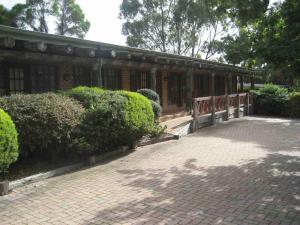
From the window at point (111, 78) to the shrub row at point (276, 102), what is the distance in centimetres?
1021

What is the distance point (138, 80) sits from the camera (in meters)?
17.1

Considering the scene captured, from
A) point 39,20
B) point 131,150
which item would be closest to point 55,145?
point 131,150

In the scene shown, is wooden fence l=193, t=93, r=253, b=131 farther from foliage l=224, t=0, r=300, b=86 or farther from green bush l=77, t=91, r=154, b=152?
foliage l=224, t=0, r=300, b=86

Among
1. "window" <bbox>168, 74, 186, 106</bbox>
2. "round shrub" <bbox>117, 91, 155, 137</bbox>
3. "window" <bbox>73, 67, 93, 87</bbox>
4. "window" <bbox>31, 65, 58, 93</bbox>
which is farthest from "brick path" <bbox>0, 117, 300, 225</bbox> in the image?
"window" <bbox>168, 74, 186, 106</bbox>

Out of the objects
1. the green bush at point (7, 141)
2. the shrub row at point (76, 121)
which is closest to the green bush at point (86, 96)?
the shrub row at point (76, 121)

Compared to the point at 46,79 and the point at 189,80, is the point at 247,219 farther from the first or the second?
the point at 189,80

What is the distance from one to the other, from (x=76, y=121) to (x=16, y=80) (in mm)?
4696

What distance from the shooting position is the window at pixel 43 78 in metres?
12.1

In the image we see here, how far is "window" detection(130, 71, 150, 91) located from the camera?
16703 millimetres

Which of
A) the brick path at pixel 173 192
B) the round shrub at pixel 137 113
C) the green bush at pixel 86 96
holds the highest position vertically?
the green bush at pixel 86 96

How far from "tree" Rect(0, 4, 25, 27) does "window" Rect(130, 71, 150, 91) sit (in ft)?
45.3

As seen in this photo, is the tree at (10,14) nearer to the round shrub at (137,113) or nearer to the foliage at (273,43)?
the round shrub at (137,113)

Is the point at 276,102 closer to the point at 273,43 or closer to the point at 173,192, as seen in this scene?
the point at 273,43

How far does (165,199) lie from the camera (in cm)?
565
